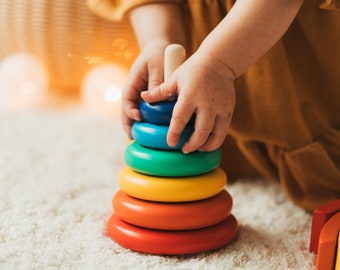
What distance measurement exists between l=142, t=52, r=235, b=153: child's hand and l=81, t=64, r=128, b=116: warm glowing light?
0.83 meters

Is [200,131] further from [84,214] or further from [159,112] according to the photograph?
[84,214]

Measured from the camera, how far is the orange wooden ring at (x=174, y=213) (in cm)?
78

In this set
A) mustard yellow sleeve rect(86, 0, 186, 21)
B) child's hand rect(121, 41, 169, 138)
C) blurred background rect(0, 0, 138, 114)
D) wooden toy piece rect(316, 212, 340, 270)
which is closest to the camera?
wooden toy piece rect(316, 212, 340, 270)

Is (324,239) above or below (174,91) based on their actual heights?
below

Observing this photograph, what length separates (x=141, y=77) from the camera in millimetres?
903

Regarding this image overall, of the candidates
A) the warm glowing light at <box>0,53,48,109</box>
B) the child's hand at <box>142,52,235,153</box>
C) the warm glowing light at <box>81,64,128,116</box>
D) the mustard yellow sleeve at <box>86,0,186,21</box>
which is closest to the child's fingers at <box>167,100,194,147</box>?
the child's hand at <box>142,52,235,153</box>

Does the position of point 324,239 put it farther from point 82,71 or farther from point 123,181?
point 82,71

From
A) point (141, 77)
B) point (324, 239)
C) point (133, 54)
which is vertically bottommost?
point (133, 54)

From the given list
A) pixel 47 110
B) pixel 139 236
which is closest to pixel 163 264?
pixel 139 236

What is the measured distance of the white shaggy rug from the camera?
772 mm

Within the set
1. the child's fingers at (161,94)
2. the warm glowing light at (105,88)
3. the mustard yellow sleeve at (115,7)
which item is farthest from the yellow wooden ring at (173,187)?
the warm glowing light at (105,88)

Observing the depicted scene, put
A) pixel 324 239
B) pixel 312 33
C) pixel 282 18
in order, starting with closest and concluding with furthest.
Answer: pixel 324 239 < pixel 282 18 < pixel 312 33

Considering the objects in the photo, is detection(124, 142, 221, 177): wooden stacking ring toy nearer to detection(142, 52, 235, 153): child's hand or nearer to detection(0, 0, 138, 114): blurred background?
detection(142, 52, 235, 153): child's hand

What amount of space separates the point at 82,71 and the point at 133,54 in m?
0.18
